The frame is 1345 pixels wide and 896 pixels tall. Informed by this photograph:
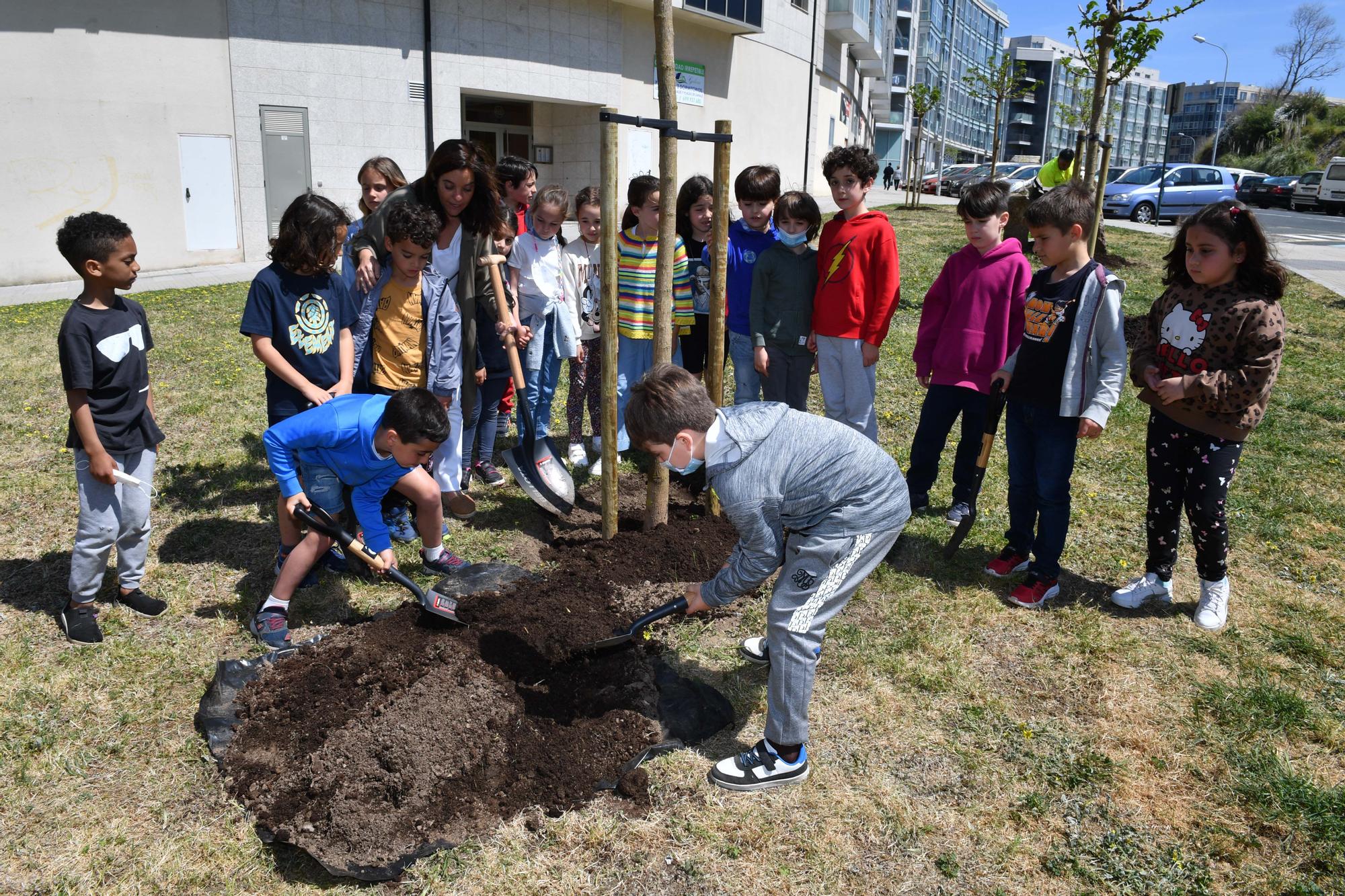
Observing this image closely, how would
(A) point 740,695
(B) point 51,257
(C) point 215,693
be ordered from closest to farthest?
(C) point 215,693
(A) point 740,695
(B) point 51,257

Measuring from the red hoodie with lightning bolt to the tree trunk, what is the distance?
893 mm

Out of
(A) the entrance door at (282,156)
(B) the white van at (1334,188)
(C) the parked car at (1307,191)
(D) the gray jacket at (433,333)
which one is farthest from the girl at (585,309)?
(C) the parked car at (1307,191)

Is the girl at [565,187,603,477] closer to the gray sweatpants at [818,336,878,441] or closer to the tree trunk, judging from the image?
the tree trunk

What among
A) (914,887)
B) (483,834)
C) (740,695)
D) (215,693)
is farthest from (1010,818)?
(215,693)

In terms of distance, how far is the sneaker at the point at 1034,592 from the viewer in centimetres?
396

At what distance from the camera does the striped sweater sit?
4.87m

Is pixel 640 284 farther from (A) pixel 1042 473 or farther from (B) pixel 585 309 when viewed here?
(A) pixel 1042 473

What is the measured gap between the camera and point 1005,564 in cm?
422

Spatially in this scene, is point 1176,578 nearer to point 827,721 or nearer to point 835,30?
point 827,721

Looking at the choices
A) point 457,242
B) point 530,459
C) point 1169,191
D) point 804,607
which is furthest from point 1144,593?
point 1169,191

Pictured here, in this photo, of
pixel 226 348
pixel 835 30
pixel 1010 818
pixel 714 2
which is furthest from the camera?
pixel 835 30

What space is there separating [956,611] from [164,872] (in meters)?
3.05

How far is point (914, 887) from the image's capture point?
245cm

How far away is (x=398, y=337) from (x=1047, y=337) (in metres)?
2.91
